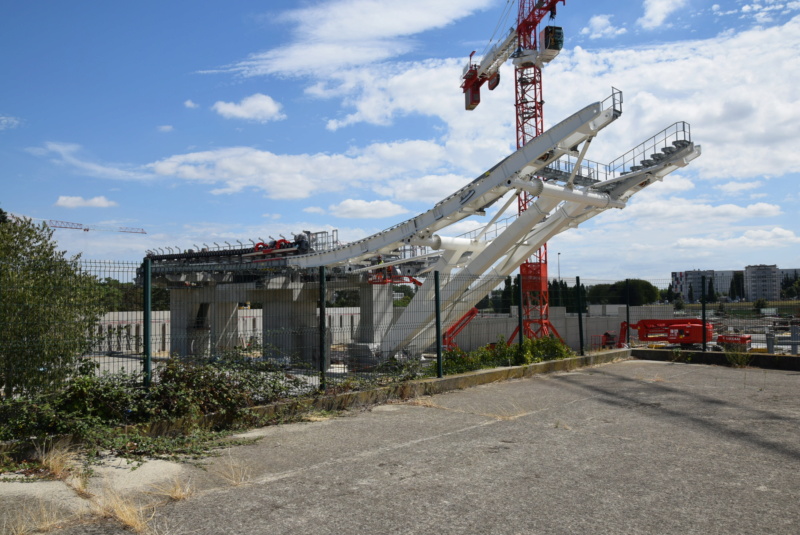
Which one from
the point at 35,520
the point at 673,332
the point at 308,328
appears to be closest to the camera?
the point at 35,520

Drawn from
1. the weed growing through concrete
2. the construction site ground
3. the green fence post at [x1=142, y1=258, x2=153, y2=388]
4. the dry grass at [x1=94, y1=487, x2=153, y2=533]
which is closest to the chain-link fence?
the green fence post at [x1=142, y1=258, x2=153, y2=388]

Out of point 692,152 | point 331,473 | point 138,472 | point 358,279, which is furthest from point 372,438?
point 358,279

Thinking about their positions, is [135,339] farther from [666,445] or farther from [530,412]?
[666,445]

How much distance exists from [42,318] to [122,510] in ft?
13.8

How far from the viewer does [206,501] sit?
196 inches

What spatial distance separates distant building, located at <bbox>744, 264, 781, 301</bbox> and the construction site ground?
8818mm

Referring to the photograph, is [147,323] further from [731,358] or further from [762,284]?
[762,284]

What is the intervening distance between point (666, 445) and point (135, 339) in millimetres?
6842

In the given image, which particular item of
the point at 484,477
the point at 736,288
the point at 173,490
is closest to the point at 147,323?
the point at 173,490

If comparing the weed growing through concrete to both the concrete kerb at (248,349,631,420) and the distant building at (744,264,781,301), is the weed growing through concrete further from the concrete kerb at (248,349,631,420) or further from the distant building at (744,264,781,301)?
the concrete kerb at (248,349,631,420)

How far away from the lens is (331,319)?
57.8 ft

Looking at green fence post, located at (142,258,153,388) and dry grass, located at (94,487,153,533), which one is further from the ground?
green fence post, located at (142,258,153,388)

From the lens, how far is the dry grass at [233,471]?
5.55m

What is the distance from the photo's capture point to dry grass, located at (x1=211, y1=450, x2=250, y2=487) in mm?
5551
